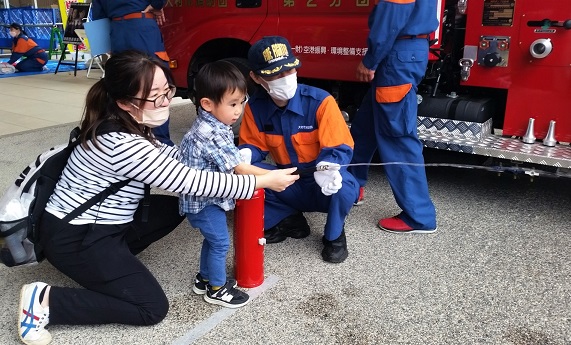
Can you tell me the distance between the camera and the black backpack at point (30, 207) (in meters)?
2.23

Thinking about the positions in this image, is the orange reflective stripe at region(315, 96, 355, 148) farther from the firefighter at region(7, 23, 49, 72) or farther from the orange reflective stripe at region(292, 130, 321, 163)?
the firefighter at region(7, 23, 49, 72)

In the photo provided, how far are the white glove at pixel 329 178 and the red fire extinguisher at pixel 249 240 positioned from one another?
1.17 ft

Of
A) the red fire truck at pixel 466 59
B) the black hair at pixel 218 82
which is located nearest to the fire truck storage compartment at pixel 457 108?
the red fire truck at pixel 466 59

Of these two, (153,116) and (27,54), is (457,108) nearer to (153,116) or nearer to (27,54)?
(153,116)

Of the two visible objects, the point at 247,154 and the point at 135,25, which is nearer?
the point at 247,154

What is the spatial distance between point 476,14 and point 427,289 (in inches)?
79.6

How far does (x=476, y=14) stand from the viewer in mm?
3568

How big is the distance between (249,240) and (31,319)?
1010 mm

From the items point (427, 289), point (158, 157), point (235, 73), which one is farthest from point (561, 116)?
point (158, 157)

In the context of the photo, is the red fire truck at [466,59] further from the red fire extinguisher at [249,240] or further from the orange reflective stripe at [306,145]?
the red fire extinguisher at [249,240]

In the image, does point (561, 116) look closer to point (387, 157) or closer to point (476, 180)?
point (476, 180)

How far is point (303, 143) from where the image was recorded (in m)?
2.95

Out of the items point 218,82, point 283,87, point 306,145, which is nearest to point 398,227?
point 306,145

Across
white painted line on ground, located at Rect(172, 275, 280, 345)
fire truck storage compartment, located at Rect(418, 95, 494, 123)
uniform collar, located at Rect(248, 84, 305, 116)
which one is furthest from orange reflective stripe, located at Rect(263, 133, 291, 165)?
fire truck storage compartment, located at Rect(418, 95, 494, 123)
